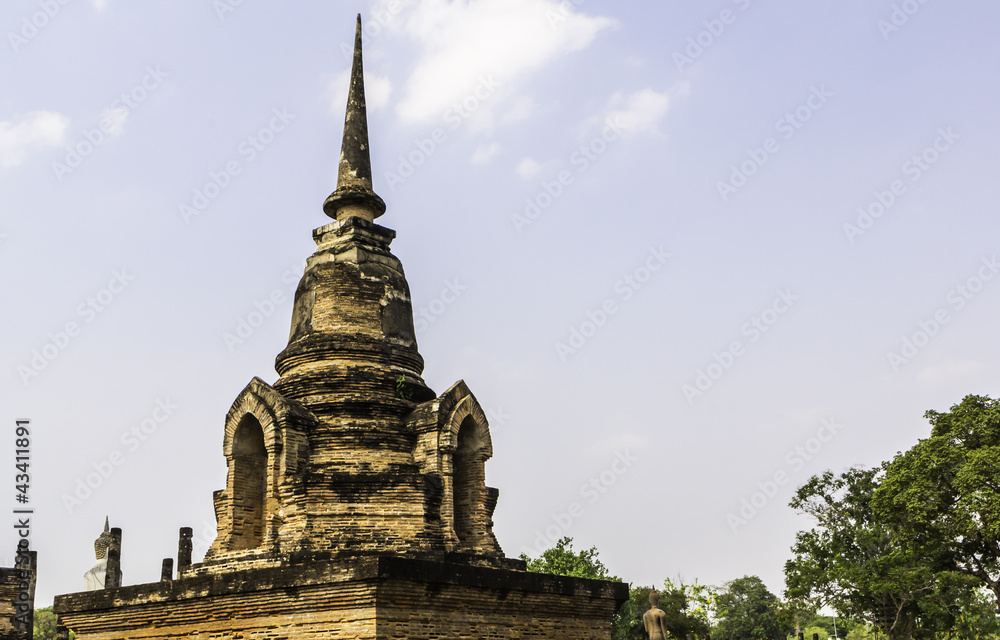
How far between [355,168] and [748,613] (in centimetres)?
7603

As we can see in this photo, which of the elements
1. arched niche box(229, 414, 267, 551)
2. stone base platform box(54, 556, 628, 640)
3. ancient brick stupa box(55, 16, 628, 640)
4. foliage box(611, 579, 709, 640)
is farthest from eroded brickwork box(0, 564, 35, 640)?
foliage box(611, 579, 709, 640)

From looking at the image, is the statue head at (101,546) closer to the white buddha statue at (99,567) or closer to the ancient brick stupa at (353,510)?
the white buddha statue at (99,567)

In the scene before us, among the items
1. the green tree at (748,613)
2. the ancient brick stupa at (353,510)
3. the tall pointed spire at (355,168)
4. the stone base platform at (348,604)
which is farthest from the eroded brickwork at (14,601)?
the green tree at (748,613)

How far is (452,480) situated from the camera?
13625mm

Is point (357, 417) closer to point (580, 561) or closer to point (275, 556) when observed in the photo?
point (275, 556)

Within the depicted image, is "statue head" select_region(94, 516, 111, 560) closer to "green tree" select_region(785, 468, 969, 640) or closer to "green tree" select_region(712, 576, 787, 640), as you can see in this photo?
"green tree" select_region(785, 468, 969, 640)

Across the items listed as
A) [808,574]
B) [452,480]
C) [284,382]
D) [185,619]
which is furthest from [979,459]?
[185,619]

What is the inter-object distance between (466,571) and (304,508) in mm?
2535

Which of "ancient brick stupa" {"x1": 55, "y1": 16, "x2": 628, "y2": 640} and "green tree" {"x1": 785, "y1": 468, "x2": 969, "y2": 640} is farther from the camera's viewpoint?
"green tree" {"x1": 785, "y1": 468, "x2": 969, "y2": 640}

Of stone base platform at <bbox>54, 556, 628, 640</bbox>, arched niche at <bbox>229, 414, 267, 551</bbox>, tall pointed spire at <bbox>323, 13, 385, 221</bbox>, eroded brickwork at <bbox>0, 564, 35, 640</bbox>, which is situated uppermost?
tall pointed spire at <bbox>323, 13, 385, 221</bbox>

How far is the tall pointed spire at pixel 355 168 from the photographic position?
617 inches

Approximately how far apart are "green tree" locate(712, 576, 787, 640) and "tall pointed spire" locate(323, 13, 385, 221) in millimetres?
68019

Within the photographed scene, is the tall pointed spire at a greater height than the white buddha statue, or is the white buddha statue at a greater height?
the tall pointed spire

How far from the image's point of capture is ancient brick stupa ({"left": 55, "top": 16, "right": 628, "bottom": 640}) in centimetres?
1139
